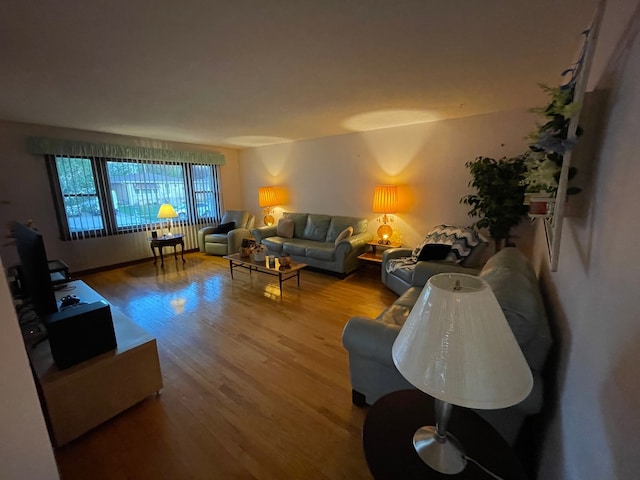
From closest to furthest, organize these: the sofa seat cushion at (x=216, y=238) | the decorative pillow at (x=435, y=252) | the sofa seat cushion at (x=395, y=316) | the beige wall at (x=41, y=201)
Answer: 1. the sofa seat cushion at (x=395, y=316)
2. the decorative pillow at (x=435, y=252)
3. the beige wall at (x=41, y=201)
4. the sofa seat cushion at (x=216, y=238)

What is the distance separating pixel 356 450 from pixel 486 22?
94.7 inches

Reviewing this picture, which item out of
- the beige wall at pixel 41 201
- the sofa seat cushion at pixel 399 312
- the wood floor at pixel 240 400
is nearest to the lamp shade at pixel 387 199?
the wood floor at pixel 240 400

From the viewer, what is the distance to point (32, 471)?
0.94 meters

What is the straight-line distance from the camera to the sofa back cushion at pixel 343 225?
4.35 meters

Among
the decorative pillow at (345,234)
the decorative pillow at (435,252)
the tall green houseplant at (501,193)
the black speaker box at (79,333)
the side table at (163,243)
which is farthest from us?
the side table at (163,243)

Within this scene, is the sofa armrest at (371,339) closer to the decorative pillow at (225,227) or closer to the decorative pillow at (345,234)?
the decorative pillow at (345,234)

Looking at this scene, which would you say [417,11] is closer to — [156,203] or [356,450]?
[356,450]

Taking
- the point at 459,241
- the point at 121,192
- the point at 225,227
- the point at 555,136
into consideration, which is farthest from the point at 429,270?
the point at 121,192

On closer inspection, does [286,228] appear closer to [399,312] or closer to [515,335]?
[399,312]

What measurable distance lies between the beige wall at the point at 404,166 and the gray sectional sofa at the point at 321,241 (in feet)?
1.03

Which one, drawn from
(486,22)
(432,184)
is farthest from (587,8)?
(432,184)

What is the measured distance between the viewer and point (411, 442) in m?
0.92

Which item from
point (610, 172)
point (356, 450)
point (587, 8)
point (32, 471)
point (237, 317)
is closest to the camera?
point (610, 172)

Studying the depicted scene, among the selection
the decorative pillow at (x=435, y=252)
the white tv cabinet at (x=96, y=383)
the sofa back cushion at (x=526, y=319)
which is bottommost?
the white tv cabinet at (x=96, y=383)
